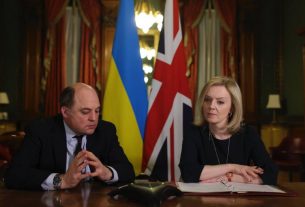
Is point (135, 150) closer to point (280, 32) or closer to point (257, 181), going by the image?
point (257, 181)

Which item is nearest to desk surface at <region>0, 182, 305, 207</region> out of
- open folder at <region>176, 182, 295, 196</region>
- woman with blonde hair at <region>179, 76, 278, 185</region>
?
open folder at <region>176, 182, 295, 196</region>

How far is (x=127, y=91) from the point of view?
10.9 feet

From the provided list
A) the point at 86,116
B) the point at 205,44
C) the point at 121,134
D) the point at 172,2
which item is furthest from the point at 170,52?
the point at 205,44

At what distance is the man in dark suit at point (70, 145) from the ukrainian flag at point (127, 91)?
845 millimetres

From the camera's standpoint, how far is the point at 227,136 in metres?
2.49

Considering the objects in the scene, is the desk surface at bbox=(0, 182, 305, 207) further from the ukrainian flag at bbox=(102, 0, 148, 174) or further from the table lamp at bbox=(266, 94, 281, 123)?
the table lamp at bbox=(266, 94, 281, 123)

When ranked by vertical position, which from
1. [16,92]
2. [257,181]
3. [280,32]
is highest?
[280,32]

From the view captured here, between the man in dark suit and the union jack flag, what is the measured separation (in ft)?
2.56

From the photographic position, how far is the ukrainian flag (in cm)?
327

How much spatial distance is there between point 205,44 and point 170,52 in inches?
223

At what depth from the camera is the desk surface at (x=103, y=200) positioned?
5.17 feet

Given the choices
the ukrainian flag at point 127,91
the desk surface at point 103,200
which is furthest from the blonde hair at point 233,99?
the ukrainian flag at point 127,91

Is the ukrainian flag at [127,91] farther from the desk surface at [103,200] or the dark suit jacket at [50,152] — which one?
the desk surface at [103,200]

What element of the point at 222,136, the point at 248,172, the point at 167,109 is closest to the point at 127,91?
the point at 167,109
